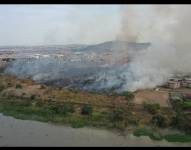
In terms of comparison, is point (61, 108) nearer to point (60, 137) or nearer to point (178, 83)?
point (60, 137)

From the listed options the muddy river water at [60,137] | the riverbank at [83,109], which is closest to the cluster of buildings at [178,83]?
the riverbank at [83,109]

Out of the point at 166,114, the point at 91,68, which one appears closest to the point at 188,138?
the point at 166,114

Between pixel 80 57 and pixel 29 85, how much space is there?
0.86 m

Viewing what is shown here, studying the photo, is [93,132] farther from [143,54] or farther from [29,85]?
[143,54]

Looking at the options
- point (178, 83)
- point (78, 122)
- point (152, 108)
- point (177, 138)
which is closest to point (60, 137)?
point (78, 122)

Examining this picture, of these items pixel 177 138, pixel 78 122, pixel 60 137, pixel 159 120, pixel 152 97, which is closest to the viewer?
pixel 177 138

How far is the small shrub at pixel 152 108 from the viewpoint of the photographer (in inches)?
184

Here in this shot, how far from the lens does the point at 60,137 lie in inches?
184

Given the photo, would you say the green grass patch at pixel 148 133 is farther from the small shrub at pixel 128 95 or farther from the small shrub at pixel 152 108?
the small shrub at pixel 128 95

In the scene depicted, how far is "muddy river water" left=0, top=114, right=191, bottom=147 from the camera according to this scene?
441cm

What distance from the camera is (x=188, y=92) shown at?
480 cm

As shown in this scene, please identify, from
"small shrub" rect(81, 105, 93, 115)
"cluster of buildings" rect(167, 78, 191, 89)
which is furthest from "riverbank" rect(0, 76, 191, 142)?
"cluster of buildings" rect(167, 78, 191, 89)

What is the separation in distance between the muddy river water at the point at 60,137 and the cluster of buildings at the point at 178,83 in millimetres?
925

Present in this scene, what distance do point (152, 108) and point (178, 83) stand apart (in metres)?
0.58
